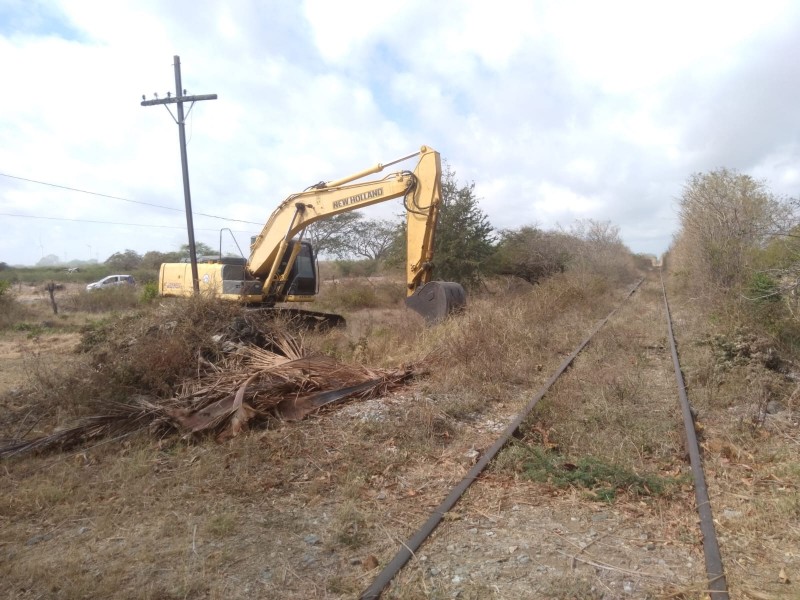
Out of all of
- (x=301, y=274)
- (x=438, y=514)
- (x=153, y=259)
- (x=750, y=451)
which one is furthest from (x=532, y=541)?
(x=153, y=259)

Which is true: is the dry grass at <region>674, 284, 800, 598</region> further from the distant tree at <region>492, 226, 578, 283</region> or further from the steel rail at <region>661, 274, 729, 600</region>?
the distant tree at <region>492, 226, 578, 283</region>

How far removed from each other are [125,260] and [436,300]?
5697cm

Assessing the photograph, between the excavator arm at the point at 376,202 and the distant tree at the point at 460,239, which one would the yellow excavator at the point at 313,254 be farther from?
the distant tree at the point at 460,239

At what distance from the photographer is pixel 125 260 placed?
205 feet

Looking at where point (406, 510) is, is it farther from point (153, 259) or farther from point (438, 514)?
point (153, 259)

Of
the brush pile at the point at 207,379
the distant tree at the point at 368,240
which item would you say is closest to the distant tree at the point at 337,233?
the distant tree at the point at 368,240

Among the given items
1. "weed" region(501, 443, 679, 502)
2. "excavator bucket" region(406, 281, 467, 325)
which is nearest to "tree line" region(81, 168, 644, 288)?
"excavator bucket" region(406, 281, 467, 325)

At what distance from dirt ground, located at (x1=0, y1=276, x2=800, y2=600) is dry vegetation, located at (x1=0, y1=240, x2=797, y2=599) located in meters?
0.02

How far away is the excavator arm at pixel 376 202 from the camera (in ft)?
45.0

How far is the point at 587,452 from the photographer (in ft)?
20.3

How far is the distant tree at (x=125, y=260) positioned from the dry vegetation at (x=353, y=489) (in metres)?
56.0

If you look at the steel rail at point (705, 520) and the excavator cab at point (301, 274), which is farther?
the excavator cab at point (301, 274)

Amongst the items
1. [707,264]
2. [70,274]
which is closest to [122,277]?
[70,274]

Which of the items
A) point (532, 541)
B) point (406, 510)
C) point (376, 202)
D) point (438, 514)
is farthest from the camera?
point (376, 202)
